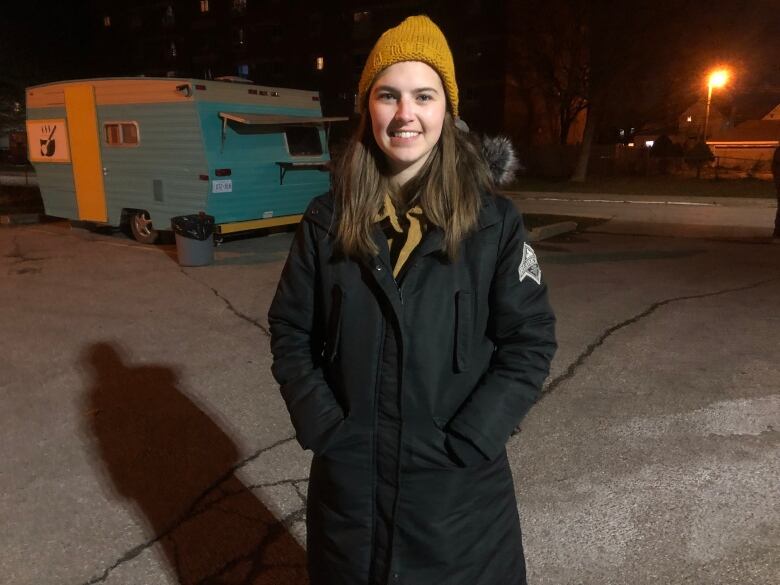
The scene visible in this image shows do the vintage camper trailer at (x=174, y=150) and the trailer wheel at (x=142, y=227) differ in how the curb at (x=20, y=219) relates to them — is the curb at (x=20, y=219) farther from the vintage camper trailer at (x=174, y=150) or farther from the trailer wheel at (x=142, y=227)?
the trailer wheel at (x=142, y=227)

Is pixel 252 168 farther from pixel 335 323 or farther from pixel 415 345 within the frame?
pixel 415 345

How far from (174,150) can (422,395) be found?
31.9 ft

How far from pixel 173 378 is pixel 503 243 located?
13.1 feet

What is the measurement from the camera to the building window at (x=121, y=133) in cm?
1085

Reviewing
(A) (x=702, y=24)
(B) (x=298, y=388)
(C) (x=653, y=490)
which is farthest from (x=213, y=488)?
(A) (x=702, y=24)

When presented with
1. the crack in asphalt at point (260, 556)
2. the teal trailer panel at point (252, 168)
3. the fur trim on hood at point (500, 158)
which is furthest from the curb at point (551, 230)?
the crack in asphalt at point (260, 556)

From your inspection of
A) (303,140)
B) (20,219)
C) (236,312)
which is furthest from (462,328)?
(20,219)

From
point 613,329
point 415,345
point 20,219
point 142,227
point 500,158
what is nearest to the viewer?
point 415,345

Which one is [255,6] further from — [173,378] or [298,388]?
[298,388]

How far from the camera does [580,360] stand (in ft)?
17.6

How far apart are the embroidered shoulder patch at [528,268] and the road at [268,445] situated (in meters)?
1.71

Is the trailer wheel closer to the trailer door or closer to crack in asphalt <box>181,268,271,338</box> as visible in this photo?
the trailer door

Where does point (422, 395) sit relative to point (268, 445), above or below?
above

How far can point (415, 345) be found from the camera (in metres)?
1.61
